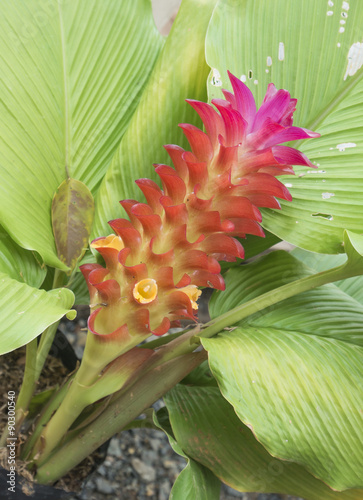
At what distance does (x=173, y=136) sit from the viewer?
2.10 feet

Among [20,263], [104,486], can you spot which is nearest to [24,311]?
[20,263]

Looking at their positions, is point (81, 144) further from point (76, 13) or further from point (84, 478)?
point (84, 478)

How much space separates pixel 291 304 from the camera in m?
0.64

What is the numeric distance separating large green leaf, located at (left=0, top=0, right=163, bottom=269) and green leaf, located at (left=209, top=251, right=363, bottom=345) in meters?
0.24

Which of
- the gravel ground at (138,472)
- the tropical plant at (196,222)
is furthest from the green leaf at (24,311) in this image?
the gravel ground at (138,472)

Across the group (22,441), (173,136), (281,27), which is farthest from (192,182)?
(22,441)

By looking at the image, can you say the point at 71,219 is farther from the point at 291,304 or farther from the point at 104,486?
the point at 104,486

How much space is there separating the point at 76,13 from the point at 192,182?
326mm

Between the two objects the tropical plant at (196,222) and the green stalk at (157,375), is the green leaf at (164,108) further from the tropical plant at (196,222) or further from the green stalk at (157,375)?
the green stalk at (157,375)

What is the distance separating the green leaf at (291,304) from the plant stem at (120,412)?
10 cm

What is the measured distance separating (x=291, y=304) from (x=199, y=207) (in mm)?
232

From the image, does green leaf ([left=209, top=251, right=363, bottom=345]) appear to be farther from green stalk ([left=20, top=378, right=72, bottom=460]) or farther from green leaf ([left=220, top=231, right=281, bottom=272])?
green stalk ([left=20, top=378, right=72, bottom=460])

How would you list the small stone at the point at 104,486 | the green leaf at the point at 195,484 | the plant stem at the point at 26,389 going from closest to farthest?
the green leaf at the point at 195,484
the plant stem at the point at 26,389
the small stone at the point at 104,486

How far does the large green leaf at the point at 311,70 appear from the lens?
612 millimetres
